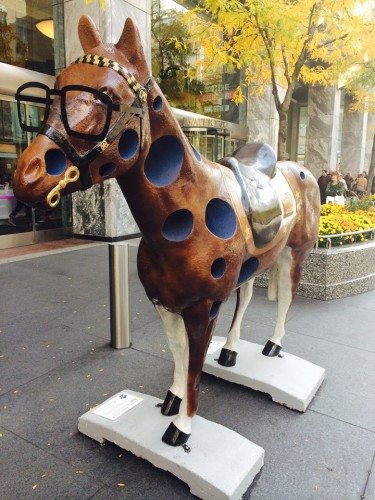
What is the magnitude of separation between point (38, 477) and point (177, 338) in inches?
43.0

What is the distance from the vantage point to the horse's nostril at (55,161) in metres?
1.45

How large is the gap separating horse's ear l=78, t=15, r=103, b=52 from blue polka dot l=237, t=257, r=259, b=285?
1.51m

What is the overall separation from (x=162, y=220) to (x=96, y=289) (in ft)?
14.0

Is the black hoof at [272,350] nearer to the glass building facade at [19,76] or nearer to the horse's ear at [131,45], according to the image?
the horse's ear at [131,45]

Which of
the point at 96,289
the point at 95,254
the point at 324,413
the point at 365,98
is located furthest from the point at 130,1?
the point at 365,98

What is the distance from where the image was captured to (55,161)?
148cm

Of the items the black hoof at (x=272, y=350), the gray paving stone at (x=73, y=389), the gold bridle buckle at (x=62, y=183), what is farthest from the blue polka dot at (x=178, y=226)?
the black hoof at (x=272, y=350)

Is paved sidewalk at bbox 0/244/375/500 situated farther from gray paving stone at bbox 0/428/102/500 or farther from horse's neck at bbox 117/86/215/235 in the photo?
horse's neck at bbox 117/86/215/235

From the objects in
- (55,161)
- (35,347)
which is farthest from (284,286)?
Answer: (35,347)

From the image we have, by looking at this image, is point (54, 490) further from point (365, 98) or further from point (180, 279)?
point (365, 98)

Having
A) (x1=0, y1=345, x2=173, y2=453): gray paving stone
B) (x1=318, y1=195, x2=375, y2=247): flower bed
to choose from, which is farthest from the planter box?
(x1=0, y1=345, x2=173, y2=453): gray paving stone

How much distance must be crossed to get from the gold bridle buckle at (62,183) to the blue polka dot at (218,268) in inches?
35.9

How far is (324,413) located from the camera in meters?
2.99

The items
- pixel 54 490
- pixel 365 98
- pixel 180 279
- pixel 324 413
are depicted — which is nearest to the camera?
pixel 180 279
